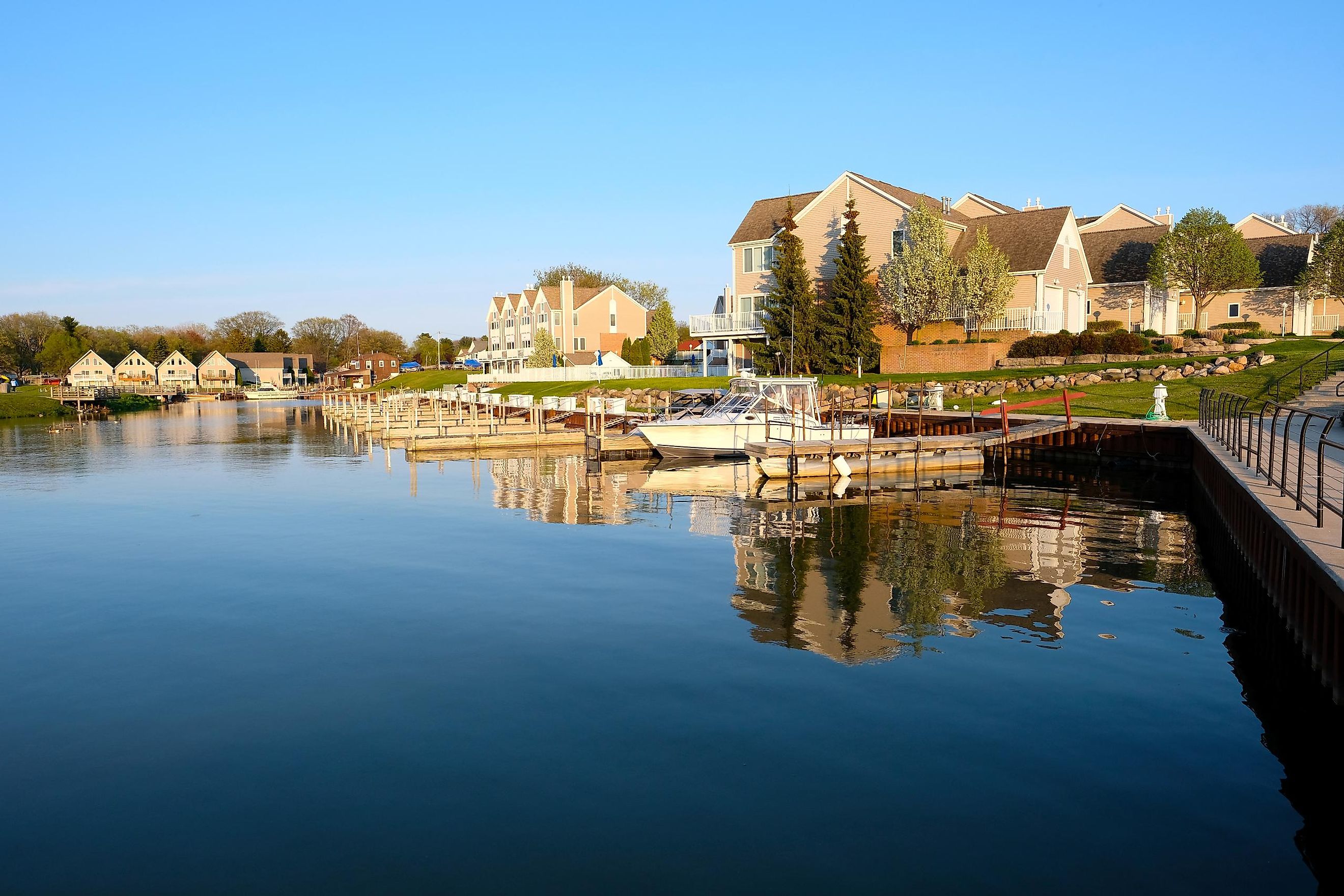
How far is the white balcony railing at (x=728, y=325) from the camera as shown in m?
60.9

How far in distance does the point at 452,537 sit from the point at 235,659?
31.1ft

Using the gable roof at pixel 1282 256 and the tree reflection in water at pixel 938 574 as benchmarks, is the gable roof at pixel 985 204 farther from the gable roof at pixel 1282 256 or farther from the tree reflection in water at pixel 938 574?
the tree reflection in water at pixel 938 574

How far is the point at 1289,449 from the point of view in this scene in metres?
22.2

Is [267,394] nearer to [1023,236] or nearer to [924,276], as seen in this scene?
[924,276]

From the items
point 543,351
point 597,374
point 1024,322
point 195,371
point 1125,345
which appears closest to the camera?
point 1125,345

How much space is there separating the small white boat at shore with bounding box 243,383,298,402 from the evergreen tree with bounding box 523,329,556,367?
57.7 m

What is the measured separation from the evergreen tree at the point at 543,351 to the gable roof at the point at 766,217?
3933 cm

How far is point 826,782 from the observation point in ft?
29.4

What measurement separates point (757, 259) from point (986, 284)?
1554cm

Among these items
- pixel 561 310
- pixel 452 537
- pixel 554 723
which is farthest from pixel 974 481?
pixel 561 310

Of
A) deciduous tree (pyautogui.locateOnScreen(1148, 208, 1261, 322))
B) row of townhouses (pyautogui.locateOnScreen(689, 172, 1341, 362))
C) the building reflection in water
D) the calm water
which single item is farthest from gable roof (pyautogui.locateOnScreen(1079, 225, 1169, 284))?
the calm water

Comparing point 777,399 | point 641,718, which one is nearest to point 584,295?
point 777,399

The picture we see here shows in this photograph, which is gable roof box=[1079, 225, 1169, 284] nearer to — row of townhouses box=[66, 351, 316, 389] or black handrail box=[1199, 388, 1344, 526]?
black handrail box=[1199, 388, 1344, 526]

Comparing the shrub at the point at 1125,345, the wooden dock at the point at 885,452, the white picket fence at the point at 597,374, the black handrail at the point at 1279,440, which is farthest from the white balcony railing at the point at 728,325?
the black handrail at the point at 1279,440
